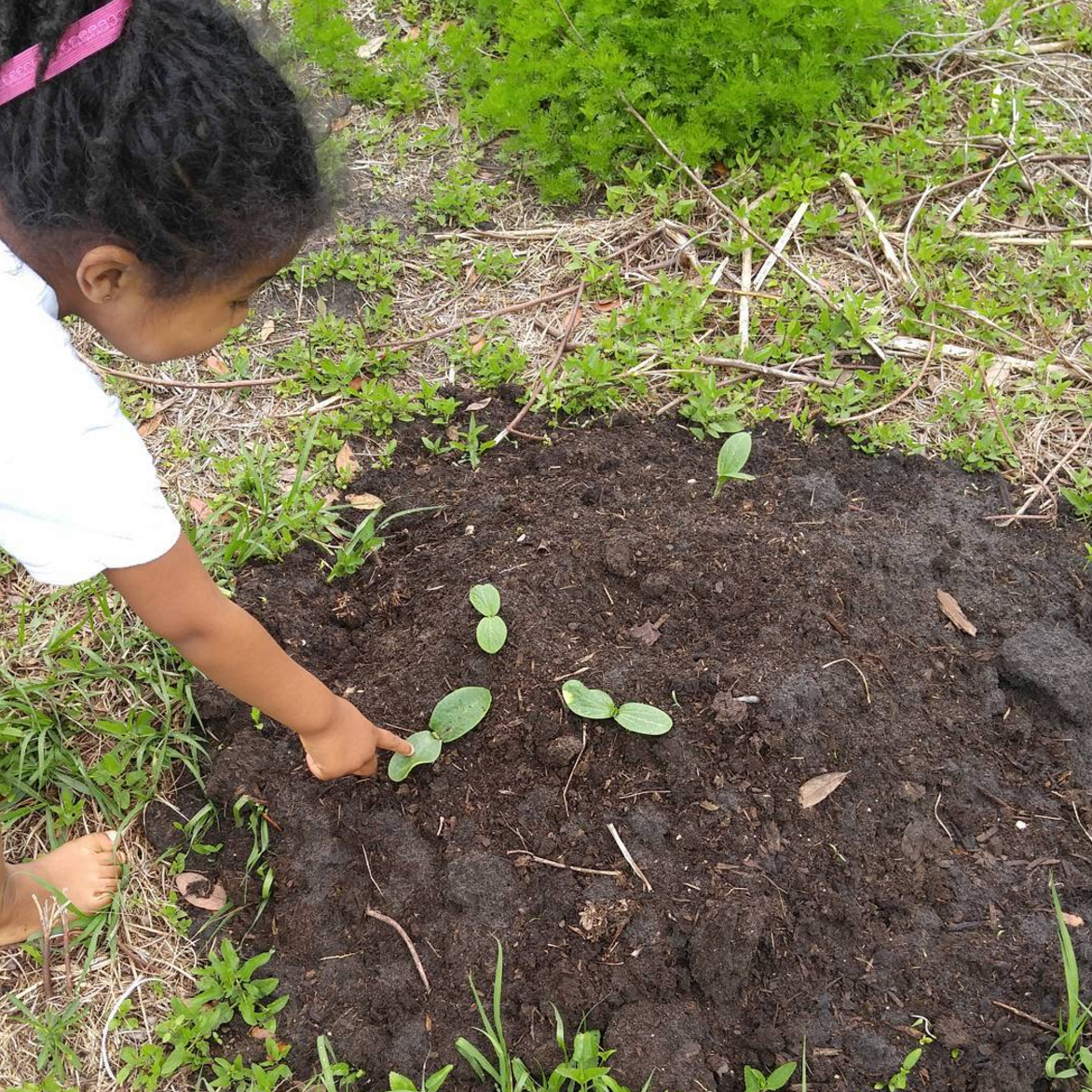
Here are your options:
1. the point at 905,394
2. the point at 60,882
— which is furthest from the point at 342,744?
the point at 905,394

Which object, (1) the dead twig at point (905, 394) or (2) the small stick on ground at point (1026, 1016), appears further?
(1) the dead twig at point (905, 394)

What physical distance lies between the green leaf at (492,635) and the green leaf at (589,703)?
0.20m

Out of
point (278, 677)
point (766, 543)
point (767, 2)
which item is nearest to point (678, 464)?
point (766, 543)

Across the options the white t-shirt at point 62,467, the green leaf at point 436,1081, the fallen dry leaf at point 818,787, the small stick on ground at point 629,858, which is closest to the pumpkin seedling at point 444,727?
the small stick on ground at point 629,858

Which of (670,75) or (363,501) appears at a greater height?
(670,75)

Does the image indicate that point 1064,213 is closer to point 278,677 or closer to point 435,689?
point 435,689

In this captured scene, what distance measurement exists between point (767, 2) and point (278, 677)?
8.82 feet

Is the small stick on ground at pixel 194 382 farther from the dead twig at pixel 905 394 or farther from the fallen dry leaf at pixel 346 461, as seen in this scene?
the dead twig at pixel 905 394

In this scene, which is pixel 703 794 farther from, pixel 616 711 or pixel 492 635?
pixel 492 635

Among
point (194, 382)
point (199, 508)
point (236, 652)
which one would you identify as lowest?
point (199, 508)

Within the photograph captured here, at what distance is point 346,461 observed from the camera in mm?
2766

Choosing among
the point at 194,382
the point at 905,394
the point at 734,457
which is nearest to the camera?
the point at 734,457

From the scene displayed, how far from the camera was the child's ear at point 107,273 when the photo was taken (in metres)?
1.40

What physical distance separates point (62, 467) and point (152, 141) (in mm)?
450
